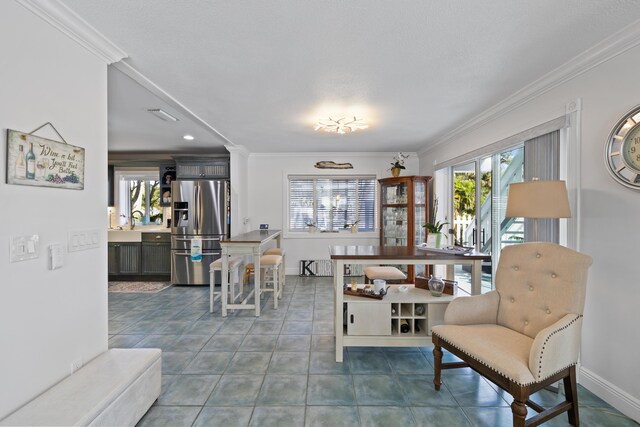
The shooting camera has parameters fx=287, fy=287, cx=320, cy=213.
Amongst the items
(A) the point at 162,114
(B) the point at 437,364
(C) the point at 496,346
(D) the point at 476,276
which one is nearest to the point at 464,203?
(D) the point at 476,276

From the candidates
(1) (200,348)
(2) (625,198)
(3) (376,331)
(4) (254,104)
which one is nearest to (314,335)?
(3) (376,331)

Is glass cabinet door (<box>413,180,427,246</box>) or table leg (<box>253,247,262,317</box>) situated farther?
glass cabinet door (<box>413,180,427,246</box>)

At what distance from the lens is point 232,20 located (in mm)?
1615

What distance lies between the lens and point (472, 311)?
2.05 metres

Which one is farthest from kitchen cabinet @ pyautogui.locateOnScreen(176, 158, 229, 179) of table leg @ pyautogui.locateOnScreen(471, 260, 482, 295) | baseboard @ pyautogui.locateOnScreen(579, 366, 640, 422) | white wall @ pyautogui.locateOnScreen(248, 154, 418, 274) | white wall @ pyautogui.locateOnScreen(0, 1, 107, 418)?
baseboard @ pyautogui.locateOnScreen(579, 366, 640, 422)

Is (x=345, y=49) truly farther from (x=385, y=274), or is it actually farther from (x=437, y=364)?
(x=437, y=364)

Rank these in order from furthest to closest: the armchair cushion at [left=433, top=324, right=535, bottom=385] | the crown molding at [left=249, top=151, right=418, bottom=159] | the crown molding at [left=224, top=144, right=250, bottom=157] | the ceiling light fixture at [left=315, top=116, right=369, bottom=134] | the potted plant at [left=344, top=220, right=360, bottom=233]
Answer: the potted plant at [left=344, top=220, right=360, bottom=233] < the crown molding at [left=249, top=151, right=418, bottom=159] < the crown molding at [left=224, top=144, right=250, bottom=157] < the ceiling light fixture at [left=315, top=116, right=369, bottom=134] < the armchair cushion at [left=433, top=324, right=535, bottom=385]

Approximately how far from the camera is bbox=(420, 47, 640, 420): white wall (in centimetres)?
178

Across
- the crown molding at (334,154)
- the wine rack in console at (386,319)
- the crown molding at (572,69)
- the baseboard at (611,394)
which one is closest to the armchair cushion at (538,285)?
the wine rack in console at (386,319)

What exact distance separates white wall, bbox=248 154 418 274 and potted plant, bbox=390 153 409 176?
0.47 ft

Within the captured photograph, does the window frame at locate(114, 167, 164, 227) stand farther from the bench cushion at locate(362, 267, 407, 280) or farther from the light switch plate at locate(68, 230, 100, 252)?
the bench cushion at locate(362, 267, 407, 280)

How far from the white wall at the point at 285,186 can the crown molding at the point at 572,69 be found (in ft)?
7.60

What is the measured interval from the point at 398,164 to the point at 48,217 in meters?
4.42

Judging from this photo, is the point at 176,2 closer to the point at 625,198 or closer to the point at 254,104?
the point at 254,104
